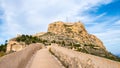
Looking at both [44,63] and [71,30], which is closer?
[44,63]

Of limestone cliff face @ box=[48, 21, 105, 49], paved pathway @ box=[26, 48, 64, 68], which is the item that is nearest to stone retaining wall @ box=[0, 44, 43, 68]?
paved pathway @ box=[26, 48, 64, 68]

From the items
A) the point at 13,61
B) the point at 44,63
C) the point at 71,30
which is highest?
the point at 71,30

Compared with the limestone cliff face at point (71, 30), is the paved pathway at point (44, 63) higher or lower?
lower

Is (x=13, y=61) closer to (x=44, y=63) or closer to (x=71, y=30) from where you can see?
(x=44, y=63)

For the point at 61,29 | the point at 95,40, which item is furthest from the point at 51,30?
the point at 95,40

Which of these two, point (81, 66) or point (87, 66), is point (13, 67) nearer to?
point (81, 66)

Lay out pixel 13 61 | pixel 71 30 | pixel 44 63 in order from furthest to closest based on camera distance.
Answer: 1. pixel 71 30
2. pixel 44 63
3. pixel 13 61

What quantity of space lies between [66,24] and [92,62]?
6984 inches

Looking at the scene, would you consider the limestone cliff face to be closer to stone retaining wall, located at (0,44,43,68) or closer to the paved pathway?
the paved pathway

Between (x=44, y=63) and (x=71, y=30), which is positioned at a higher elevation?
(x=71, y=30)

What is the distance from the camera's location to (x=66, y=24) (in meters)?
185

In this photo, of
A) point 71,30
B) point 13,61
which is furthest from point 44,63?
point 71,30

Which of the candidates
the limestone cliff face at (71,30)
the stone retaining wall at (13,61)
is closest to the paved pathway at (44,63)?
the stone retaining wall at (13,61)

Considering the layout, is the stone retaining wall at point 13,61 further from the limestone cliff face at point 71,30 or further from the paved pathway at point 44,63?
the limestone cliff face at point 71,30
